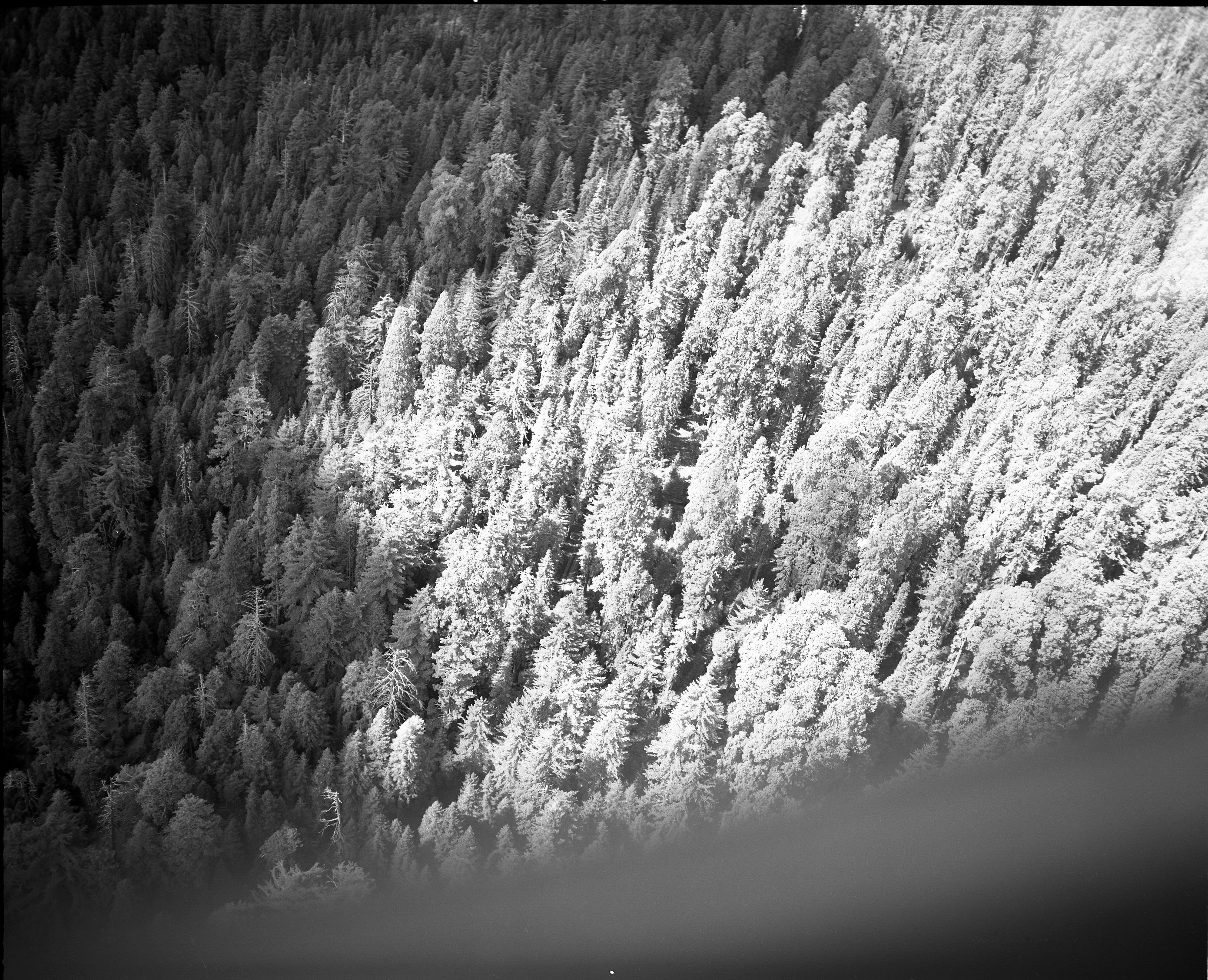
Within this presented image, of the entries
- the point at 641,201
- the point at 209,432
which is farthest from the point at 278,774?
the point at 641,201

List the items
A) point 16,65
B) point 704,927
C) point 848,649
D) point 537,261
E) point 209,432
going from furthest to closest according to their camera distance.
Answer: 1. point 537,261
2. point 16,65
3. point 209,432
4. point 848,649
5. point 704,927

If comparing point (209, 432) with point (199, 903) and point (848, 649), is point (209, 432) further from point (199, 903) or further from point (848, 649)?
point (848, 649)

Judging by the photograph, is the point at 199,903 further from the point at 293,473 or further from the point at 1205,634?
the point at 1205,634

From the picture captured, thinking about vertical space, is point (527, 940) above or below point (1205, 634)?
below

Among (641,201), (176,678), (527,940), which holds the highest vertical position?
(641,201)

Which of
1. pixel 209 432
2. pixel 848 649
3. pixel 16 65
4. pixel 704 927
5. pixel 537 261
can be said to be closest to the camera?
pixel 704 927

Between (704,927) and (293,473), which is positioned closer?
(704,927)

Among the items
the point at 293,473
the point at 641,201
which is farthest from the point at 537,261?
the point at 293,473
